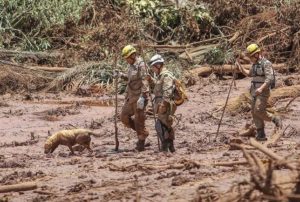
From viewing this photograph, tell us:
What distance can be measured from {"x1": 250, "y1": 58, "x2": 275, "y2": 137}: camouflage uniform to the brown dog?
8.40ft

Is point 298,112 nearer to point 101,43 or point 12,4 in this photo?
point 101,43

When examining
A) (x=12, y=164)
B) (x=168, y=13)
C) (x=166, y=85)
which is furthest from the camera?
(x=168, y=13)

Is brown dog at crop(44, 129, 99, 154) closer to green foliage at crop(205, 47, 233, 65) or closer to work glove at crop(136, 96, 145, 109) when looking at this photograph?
work glove at crop(136, 96, 145, 109)

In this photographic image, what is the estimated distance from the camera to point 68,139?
11273 mm

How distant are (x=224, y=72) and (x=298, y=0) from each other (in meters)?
3.13

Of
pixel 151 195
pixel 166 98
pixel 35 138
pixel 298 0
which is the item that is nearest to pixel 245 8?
pixel 298 0

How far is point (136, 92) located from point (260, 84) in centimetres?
188

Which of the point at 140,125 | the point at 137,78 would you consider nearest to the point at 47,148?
the point at 140,125

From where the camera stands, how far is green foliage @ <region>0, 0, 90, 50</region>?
20984 millimetres

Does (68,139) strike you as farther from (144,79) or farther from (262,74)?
(262,74)

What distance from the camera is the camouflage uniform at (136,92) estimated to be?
11.3 meters

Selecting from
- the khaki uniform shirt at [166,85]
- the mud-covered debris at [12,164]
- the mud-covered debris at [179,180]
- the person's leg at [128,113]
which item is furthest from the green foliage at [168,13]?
the mud-covered debris at [179,180]

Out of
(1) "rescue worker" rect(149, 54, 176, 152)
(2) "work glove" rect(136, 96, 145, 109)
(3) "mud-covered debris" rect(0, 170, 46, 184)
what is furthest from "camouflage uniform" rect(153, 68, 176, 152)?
(3) "mud-covered debris" rect(0, 170, 46, 184)

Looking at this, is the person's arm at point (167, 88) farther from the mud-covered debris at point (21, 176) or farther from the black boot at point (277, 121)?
the mud-covered debris at point (21, 176)
